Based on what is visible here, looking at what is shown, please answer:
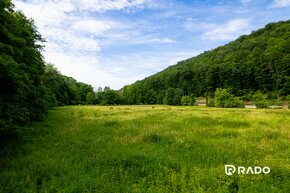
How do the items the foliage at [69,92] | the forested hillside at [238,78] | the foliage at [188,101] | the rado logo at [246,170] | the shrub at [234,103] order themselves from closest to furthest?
the rado logo at [246,170] → the shrub at [234,103] → the foliage at [69,92] → the foliage at [188,101] → the forested hillside at [238,78]

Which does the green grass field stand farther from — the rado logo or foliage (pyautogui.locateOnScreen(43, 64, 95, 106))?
foliage (pyautogui.locateOnScreen(43, 64, 95, 106))

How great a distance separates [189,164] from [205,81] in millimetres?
124154

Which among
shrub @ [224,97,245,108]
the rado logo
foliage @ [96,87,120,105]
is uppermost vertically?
→ foliage @ [96,87,120,105]

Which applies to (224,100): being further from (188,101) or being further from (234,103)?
(188,101)

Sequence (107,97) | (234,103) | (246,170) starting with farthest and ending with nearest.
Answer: (107,97)
(234,103)
(246,170)

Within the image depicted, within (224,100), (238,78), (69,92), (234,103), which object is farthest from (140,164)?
(238,78)

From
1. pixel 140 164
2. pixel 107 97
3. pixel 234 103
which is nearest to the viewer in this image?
pixel 140 164

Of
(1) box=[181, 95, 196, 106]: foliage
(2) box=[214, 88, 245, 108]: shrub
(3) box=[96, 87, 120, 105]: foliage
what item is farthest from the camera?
(3) box=[96, 87, 120, 105]: foliage

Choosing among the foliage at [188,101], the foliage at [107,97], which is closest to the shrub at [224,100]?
the foliage at [188,101]

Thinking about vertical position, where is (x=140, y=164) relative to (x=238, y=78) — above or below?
below

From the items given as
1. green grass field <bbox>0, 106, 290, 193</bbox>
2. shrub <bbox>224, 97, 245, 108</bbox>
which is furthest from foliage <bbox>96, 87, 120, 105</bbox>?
green grass field <bbox>0, 106, 290, 193</bbox>

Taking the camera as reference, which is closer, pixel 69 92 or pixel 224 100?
pixel 224 100

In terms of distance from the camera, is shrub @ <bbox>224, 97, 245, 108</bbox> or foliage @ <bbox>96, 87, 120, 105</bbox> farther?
foliage @ <bbox>96, 87, 120, 105</bbox>

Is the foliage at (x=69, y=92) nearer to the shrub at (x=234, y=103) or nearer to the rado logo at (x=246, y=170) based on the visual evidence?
the shrub at (x=234, y=103)
